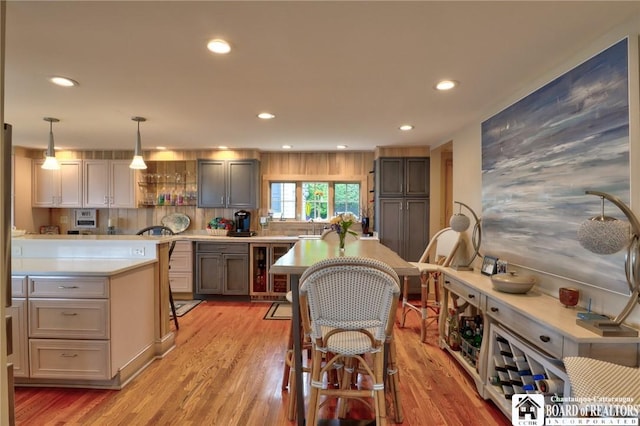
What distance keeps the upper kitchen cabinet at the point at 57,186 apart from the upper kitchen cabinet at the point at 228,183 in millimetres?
1903

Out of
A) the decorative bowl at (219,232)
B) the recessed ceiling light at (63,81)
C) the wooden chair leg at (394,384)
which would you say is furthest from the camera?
the decorative bowl at (219,232)

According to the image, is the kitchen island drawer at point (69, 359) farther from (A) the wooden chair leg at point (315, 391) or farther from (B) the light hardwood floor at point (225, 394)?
(A) the wooden chair leg at point (315, 391)

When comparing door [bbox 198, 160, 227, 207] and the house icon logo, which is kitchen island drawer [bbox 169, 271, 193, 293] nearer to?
door [bbox 198, 160, 227, 207]

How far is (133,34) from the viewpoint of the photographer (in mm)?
1696

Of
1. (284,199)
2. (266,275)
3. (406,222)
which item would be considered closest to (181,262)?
(266,275)

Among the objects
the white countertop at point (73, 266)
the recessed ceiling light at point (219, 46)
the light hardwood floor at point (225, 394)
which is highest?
the recessed ceiling light at point (219, 46)

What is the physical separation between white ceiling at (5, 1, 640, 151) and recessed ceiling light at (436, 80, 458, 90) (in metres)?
0.09

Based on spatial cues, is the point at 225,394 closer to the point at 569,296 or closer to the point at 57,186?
the point at 569,296

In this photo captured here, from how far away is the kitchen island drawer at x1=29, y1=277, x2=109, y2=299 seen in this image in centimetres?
233

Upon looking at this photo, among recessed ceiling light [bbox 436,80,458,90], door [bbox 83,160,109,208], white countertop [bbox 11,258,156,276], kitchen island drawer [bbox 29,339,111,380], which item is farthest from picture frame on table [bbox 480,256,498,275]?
door [bbox 83,160,109,208]

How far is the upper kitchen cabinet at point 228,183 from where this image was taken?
16.4ft

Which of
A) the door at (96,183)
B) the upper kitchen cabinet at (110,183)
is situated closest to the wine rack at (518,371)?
the upper kitchen cabinet at (110,183)

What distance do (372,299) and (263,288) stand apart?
11.4 feet

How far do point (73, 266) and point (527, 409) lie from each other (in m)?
3.22
